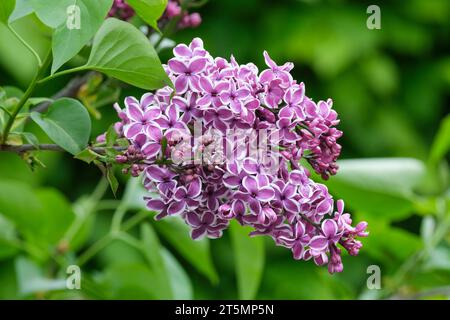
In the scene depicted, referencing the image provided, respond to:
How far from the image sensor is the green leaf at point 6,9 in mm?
711

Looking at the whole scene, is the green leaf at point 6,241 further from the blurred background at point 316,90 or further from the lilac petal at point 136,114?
the lilac petal at point 136,114

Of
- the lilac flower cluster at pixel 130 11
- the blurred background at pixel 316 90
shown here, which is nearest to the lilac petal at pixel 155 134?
the lilac flower cluster at pixel 130 11

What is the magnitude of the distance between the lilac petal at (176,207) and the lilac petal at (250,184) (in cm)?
6

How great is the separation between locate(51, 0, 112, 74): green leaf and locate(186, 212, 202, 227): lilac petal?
176mm

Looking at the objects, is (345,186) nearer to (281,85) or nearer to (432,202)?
(432,202)

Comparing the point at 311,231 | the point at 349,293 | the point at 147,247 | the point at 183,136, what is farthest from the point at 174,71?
the point at 349,293

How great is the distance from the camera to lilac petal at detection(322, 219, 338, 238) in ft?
2.22

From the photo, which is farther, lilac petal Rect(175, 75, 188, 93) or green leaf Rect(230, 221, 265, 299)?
green leaf Rect(230, 221, 265, 299)

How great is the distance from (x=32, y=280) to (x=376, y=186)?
1.82ft

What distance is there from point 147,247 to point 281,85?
51 centimetres

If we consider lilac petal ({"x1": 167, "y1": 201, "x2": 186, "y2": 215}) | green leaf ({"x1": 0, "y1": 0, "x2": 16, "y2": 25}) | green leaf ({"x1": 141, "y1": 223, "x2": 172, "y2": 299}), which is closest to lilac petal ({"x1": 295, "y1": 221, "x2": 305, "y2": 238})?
lilac petal ({"x1": 167, "y1": 201, "x2": 186, "y2": 215})

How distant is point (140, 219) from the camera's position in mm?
1232

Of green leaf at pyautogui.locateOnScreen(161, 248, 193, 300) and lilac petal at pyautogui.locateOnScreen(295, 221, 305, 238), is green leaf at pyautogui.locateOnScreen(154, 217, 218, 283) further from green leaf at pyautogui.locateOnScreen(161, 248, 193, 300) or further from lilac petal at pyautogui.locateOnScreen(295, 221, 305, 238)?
lilac petal at pyautogui.locateOnScreen(295, 221, 305, 238)

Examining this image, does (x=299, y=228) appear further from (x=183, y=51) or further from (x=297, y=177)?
(x=183, y=51)
